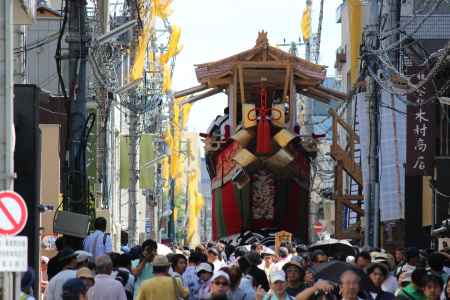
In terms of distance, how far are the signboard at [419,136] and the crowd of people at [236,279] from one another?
8800mm

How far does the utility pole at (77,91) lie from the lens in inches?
1084

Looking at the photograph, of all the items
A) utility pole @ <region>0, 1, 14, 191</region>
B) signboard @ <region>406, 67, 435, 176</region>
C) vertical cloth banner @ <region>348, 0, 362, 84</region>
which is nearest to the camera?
utility pole @ <region>0, 1, 14, 191</region>

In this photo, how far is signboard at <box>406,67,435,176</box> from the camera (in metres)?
32.5

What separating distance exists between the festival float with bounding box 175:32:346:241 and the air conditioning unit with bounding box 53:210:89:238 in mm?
25076

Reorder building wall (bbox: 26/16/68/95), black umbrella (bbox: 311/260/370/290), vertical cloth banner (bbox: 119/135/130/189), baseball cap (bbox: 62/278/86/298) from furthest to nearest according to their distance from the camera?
vertical cloth banner (bbox: 119/135/130/189) → building wall (bbox: 26/16/68/95) → black umbrella (bbox: 311/260/370/290) → baseball cap (bbox: 62/278/86/298)

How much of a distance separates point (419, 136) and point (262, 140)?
779 inches

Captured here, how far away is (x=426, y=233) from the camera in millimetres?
36188

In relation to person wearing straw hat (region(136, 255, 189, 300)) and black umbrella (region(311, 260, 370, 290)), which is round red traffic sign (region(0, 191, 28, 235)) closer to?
person wearing straw hat (region(136, 255, 189, 300))

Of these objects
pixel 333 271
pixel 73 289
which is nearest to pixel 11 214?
pixel 73 289

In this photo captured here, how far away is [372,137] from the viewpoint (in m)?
33.8

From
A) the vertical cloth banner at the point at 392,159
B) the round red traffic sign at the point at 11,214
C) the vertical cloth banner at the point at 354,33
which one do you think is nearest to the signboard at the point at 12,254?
the round red traffic sign at the point at 11,214

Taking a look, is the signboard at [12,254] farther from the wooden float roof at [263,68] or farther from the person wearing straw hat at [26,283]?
the wooden float roof at [263,68]

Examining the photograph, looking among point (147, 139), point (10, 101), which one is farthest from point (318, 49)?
point (10, 101)

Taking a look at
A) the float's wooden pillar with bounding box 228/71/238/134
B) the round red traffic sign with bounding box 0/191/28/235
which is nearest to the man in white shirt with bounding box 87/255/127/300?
the round red traffic sign with bounding box 0/191/28/235
